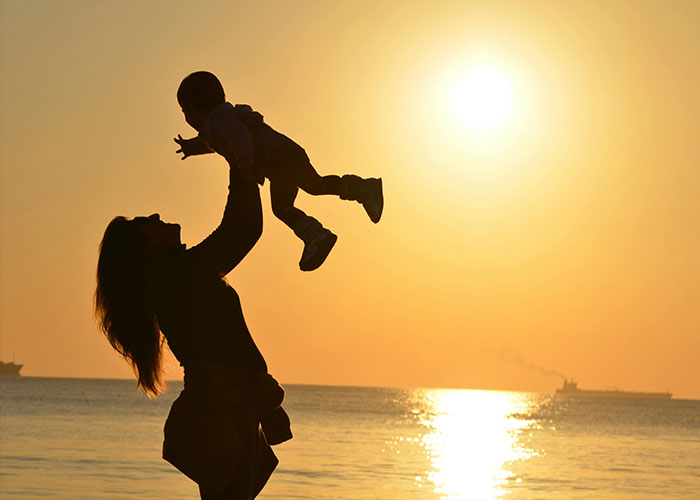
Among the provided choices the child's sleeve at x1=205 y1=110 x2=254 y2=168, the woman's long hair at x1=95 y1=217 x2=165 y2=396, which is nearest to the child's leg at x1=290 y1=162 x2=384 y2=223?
the child's sleeve at x1=205 y1=110 x2=254 y2=168

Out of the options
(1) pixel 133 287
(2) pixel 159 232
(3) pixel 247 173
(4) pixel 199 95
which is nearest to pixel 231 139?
(3) pixel 247 173

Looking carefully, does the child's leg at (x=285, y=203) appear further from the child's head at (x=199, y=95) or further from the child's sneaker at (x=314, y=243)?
the child's head at (x=199, y=95)

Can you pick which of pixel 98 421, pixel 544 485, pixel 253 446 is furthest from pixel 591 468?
pixel 253 446

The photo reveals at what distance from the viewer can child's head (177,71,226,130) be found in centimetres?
424

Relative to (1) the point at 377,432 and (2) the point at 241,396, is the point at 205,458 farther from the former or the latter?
(1) the point at 377,432

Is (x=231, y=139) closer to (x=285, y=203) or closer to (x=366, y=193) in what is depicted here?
(x=285, y=203)

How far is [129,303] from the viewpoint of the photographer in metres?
4.41

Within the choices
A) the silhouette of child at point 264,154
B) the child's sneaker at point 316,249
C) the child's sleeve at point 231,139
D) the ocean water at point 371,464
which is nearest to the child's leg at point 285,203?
the silhouette of child at point 264,154

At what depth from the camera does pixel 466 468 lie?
144ft

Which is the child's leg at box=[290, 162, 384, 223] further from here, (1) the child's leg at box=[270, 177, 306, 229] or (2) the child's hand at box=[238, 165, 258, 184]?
(2) the child's hand at box=[238, 165, 258, 184]

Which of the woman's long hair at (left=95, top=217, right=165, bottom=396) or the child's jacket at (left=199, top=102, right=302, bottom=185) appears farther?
the woman's long hair at (left=95, top=217, right=165, bottom=396)

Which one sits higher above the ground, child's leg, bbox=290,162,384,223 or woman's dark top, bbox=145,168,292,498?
child's leg, bbox=290,162,384,223

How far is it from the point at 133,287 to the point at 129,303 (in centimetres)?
6

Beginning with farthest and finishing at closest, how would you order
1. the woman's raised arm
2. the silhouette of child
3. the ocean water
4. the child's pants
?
the ocean water, the child's pants, the silhouette of child, the woman's raised arm
